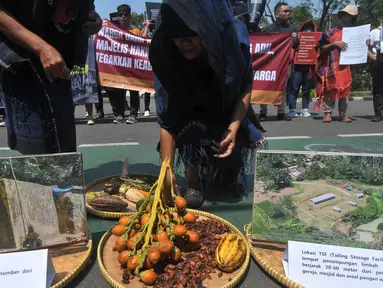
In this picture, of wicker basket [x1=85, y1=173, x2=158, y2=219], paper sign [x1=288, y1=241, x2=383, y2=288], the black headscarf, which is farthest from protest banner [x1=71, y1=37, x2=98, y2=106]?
paper sign [x1=288, y1=241, x2=383, y2=288]

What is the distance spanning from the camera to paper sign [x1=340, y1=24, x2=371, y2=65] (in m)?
5.47

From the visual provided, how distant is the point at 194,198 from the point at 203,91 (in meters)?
0.72

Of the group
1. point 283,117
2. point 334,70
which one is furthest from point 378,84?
point 283,117

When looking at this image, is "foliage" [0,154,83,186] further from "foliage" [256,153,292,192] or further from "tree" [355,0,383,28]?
"tree" [355,0,383,28]

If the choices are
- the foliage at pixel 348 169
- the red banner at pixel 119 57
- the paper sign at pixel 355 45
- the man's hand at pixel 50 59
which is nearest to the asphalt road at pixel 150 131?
the red banner at pixel 119 57

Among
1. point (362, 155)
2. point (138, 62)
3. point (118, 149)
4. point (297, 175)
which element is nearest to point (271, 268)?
point (297, 175)

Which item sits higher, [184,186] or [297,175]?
[297,175]

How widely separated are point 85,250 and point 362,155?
1338 mm

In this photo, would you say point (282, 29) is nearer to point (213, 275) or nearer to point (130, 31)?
point (130, 31)

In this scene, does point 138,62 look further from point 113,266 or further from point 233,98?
A: point 113,266

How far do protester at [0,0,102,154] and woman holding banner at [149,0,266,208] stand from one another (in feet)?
1.70

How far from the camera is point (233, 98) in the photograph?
78.2 inches

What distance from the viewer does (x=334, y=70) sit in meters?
5.60

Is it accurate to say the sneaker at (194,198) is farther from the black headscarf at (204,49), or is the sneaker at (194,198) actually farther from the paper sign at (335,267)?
the paper sign at (335,267)
